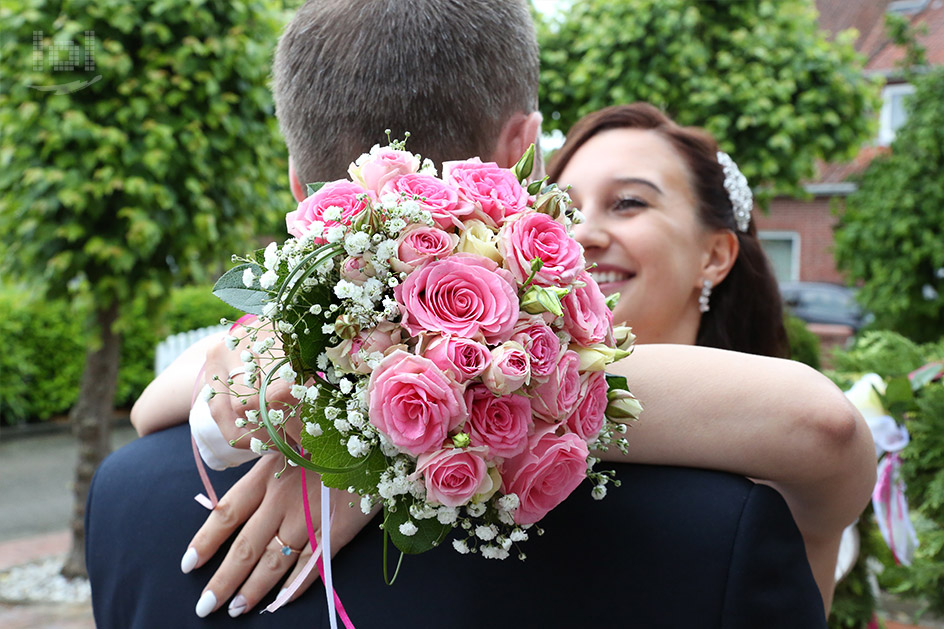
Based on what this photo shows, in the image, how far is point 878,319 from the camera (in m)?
11.1

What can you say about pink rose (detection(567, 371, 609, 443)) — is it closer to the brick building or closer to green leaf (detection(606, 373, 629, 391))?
green leaf (detection(606, 373, 629, 391))

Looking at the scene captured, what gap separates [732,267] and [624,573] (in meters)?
1.76

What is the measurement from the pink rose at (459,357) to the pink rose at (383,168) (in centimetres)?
26

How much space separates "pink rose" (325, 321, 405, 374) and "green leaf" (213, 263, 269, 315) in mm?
144

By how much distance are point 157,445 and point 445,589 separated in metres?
0.68

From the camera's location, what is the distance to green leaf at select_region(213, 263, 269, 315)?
1157mm

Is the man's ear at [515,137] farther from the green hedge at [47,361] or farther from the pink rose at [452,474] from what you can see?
the green hedge at [47,361]

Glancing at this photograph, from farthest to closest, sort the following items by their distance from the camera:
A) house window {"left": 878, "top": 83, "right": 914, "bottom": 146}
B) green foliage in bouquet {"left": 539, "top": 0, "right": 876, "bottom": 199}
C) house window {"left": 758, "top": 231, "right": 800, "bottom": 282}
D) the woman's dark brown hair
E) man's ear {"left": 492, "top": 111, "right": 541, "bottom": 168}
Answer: house window {"left": 758, "top": 231, "right": 800, "bottom": 282}, house window {"left": 878, "top": 83, "right": 914, "bottom": 146}, green foliage in bouquet {"left": 539, "top": 0, "right": 876, "bottom": 199}, the woman's dark brown hair, man's ear {"left": 492, "top": 111, "right": 541, "bottom": 168}

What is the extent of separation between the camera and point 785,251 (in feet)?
77.3

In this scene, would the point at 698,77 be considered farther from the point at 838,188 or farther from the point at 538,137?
the point at 838,188

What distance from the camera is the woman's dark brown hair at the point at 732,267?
2715 millimetres

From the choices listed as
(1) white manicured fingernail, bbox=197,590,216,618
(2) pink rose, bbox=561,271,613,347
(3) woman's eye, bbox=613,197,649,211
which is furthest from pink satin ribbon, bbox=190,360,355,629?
(3) woman's eye, bbox=613,197,649,211

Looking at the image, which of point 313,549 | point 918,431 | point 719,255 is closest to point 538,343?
point 313,549

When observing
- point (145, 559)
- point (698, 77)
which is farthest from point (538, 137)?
point (698, 77)
